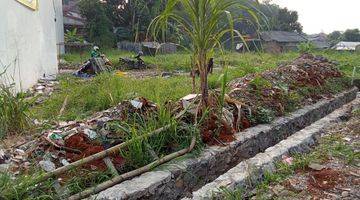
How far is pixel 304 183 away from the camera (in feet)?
8.35

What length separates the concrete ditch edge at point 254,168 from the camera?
2.60 metres

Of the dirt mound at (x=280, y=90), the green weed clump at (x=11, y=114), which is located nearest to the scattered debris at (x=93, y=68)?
the dirt mound at (x=280, y=90)

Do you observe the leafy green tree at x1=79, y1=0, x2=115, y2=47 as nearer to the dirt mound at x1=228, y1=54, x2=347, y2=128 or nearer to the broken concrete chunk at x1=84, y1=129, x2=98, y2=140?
the dirt mound at x1=228, y1=54, x2=347, y2=128

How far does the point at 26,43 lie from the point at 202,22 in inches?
199

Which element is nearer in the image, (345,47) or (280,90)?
(280,90)

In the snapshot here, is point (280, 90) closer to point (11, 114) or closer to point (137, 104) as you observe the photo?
point (137, 104)

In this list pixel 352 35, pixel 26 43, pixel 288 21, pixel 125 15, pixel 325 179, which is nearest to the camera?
pixel 325 179

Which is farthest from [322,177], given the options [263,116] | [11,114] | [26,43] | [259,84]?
[26,43]

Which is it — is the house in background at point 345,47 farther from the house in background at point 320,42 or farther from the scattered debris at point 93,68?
the scattered debris at point 93,68

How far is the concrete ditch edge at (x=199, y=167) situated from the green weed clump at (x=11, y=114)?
1704 mm

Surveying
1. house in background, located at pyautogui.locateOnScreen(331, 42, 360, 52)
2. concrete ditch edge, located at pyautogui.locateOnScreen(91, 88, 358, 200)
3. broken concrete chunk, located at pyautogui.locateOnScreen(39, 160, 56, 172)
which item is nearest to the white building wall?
broken concrete chunk, located at pyautogui.locateOnScreen(39, 160, 56, 172)

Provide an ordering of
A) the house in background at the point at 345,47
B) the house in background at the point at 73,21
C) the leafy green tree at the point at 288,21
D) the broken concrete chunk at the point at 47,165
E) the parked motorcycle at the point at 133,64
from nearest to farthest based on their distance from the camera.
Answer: the broken concrete chunk at the point at 47,165, the parked motorcycle at the point at 133,64, the house in background at the point at 345,47, the house in background at the point at 73,21, the leafy green tree at the point at 288,21

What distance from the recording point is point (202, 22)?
11.4 feet

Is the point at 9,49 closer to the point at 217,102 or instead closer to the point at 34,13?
the point at 34,13
